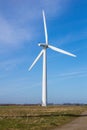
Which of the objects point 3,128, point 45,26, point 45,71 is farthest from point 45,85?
point 3,128

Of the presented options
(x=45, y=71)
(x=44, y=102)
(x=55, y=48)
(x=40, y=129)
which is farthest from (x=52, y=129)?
(x=44, y=102)

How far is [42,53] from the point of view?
8306cm

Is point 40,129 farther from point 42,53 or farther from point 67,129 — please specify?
point 42,53

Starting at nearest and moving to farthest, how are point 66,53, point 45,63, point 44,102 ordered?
point 66,53 < point 45,63 < point 44,102

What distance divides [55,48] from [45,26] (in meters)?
5.78

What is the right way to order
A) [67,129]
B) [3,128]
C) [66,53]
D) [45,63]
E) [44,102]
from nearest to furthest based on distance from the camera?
[67,129]
[3,128]
[66,53]
[45,63]
[44,102]

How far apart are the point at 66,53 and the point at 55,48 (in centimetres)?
Answer: 585

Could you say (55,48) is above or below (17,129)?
above

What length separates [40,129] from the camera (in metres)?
23.5

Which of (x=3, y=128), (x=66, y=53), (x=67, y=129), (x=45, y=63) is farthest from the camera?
(x=45, y=63)

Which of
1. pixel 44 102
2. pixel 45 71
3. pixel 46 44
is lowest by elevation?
pixel 44 102

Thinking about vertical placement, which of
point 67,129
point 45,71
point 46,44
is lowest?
point 67,129

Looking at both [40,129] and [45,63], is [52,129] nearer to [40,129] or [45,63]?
[40,129]

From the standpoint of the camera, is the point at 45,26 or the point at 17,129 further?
the point at 45,26
